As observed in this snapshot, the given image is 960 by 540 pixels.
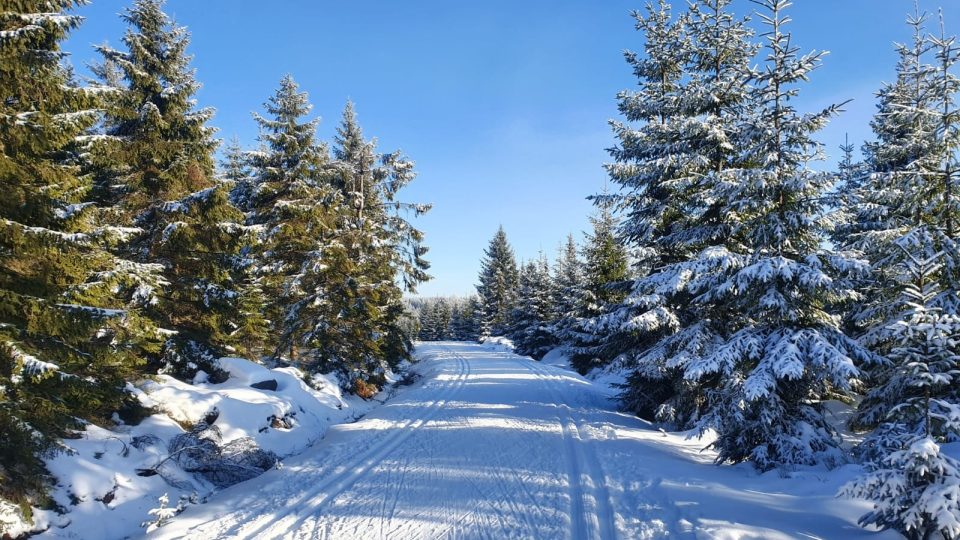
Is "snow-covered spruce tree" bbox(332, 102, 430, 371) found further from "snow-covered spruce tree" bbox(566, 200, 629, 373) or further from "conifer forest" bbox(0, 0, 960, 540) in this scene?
"snow-covered spruce tree" bbox(566, 200, 629, 373)

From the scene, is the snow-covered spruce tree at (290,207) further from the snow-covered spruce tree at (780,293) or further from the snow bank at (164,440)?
the snow-covered spruce tree at (780,293)

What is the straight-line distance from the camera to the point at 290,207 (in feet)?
57.5

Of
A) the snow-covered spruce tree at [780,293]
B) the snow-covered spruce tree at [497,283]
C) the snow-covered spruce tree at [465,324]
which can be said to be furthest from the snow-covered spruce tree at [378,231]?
the snow-covered spruce tree at [465,324]

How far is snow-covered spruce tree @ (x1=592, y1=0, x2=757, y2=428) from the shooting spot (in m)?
11.3

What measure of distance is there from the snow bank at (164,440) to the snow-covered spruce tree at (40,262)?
404 millimetres

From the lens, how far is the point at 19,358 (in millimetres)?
5449

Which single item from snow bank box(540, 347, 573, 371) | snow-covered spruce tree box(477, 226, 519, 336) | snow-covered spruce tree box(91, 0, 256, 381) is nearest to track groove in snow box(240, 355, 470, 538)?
snow-covered spruce tree box(91, 0, 256, 381)

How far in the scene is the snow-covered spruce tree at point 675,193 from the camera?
11281 mm

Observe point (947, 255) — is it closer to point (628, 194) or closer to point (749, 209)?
point (749, 209)

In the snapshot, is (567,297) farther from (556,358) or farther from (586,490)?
(586,490)

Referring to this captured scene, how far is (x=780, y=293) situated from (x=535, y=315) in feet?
110

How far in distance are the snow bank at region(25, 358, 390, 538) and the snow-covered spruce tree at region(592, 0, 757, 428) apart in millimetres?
8191

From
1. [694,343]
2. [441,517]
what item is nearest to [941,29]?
[694,343]

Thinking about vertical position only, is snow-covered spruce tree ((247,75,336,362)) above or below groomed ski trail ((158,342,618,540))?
above
